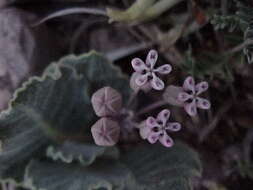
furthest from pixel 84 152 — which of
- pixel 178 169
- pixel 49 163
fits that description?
pixel 178 169

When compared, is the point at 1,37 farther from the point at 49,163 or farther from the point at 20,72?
the point at 49,163

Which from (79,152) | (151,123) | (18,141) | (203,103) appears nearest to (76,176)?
(79,152)

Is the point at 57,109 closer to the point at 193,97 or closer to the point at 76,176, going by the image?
the point at 76,176

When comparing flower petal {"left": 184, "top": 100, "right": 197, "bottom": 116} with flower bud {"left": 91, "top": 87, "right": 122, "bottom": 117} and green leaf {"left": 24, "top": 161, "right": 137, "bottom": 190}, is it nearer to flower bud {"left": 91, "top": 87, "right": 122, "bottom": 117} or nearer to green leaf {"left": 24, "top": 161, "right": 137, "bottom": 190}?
flower bud {"left": 91, "top": 87, "right": 122, "bottom": 117}

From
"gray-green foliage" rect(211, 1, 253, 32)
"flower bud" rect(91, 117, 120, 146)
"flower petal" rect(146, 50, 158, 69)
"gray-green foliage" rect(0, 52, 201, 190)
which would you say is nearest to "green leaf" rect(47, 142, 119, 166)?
"gray-green foliage" rect(0, 52, 201, 190)

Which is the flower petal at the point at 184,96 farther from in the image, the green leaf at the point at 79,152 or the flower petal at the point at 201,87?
the green leaf at the point at 79,152
